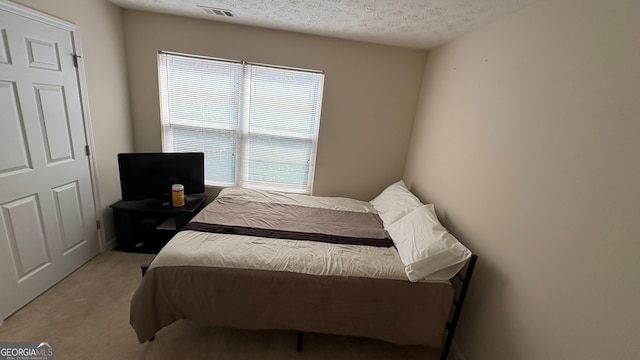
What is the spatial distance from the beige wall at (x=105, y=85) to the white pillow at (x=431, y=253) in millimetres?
2877

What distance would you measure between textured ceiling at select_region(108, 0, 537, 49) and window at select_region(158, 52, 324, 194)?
0.46m

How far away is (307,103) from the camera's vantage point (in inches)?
115

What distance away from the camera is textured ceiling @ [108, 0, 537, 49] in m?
1.69

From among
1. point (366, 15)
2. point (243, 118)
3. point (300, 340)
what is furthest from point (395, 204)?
point (243, 118)

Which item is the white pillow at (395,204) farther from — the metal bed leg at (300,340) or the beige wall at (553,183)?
the metal bed leg at (300,340)

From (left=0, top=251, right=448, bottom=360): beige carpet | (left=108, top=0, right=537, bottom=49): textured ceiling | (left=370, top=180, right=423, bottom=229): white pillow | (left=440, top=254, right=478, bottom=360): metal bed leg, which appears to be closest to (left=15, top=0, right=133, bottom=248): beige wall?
(left=108, top=0, right=537, bottom=49): textured ceiling

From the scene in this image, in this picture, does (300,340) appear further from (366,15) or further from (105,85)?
(105,85)

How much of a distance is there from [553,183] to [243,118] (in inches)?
108

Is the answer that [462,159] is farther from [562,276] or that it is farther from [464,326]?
[464,326]

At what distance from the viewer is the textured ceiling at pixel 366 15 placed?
1690 millimetres

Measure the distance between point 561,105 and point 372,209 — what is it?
1799 millimetres

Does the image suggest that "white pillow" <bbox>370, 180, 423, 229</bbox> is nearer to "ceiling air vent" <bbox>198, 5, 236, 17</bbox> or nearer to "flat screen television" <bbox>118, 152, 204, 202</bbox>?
"flat screen television" <bbox>118, 152, 204, 202</bbox>

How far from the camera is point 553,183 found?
1256 millimetres

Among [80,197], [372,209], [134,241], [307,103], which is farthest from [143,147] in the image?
[372,209]
